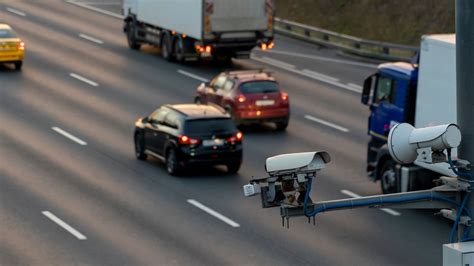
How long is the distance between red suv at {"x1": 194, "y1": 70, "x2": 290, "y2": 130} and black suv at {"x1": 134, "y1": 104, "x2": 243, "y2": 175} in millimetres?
4589

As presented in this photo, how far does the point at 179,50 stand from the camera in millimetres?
44562

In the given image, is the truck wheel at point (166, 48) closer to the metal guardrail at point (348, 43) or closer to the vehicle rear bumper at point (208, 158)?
the metal guardrail at point (348, 43)

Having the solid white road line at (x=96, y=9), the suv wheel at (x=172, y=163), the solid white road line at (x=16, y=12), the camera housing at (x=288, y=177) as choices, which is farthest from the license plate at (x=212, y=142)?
the solid white road line at (x=16, y=12)

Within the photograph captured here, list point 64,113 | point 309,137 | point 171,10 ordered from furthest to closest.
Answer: point 171,10 → point 64,113 → point 309,137

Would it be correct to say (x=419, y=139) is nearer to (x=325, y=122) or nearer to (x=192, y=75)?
(x=325, y=122)

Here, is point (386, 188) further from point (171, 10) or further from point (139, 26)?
point (139, 26)

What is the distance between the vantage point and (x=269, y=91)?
33.2 meters

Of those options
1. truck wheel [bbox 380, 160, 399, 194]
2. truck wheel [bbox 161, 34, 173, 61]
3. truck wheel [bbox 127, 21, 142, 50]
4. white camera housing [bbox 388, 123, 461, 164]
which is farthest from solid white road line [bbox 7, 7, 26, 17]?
white camera housing [bbox 388, 123, 461, 164]

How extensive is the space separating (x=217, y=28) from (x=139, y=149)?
44.1ft

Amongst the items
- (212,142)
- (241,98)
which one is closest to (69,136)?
(241,98)

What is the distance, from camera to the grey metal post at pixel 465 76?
823cm

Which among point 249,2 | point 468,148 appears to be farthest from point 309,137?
point 468,148

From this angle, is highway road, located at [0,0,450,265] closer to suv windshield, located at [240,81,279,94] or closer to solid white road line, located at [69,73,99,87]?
solid white road line, located at [69,73,99,87]

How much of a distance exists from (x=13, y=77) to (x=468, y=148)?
3452 centimetres
